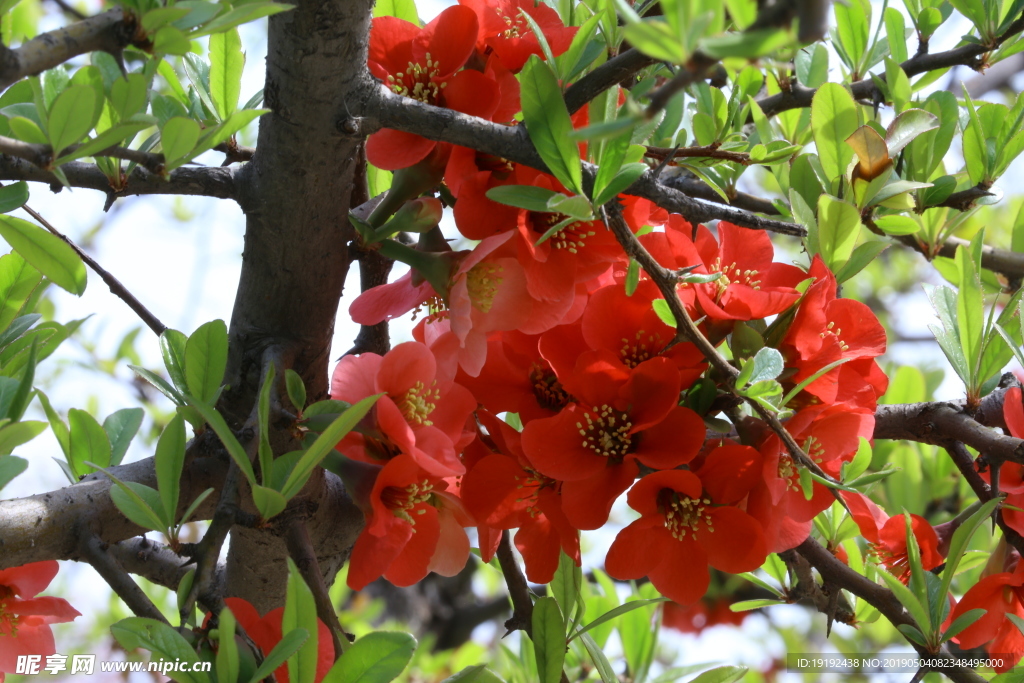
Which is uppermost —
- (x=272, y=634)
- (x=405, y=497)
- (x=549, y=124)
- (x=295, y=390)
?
(x=549, y=124)

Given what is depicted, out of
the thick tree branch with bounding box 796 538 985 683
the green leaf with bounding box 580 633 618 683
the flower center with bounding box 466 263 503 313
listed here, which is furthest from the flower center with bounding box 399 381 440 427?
the thick tree branch with bounding box 796 538 985 683

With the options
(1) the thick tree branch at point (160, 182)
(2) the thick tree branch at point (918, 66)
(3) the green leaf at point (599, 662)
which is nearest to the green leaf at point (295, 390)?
(1) the thick tree branch at point (160, 182)

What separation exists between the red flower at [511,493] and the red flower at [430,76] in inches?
11.7

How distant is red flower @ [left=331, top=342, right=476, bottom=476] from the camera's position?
28.0 inches

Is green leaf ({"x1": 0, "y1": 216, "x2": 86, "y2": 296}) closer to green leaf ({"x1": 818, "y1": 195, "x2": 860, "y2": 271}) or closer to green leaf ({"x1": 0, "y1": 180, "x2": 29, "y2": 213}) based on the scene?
green leaf ({"x1": 0, "y1": 180, "x2": 29, "y2": 213})

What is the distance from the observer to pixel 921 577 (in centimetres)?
88

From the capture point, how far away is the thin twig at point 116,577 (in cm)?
68

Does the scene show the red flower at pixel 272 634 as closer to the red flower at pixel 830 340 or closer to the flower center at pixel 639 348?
the flower center at pixel 639 348

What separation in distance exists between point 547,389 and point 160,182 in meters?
0.47

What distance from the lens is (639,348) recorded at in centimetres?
76

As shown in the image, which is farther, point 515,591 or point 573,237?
point 515,591

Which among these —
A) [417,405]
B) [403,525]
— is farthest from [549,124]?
[403,525]

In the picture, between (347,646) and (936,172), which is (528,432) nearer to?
(347,646)

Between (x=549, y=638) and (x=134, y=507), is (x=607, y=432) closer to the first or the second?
(x=549, y=638)
